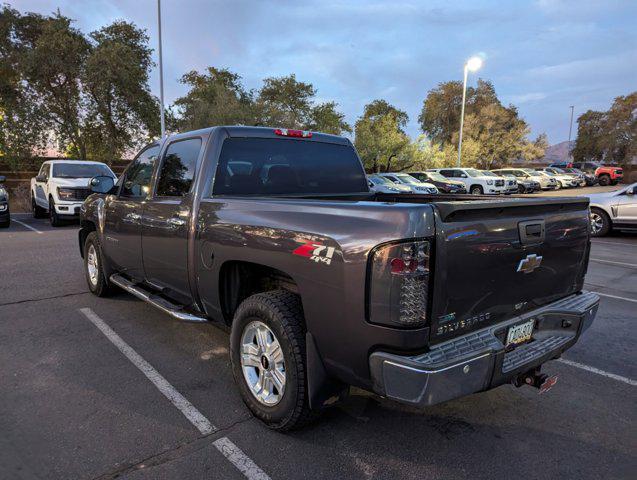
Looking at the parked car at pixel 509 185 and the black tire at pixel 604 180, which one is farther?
the black tire at pixel 604 180

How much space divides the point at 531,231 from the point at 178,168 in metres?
2.85

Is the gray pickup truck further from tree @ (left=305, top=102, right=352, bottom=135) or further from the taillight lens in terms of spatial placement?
tree @ (left=305, top=102, right=352, bottom=135)

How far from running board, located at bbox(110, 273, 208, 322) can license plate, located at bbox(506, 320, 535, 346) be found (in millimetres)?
2270

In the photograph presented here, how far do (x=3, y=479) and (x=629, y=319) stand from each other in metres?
5.95

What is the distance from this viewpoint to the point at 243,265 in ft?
10.4

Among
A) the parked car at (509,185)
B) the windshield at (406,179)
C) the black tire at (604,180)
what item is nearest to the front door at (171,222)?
the windshield at (406,179)

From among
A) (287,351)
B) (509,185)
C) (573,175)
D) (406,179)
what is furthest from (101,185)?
(573,175)

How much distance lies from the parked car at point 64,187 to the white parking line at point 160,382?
9039 millimetres

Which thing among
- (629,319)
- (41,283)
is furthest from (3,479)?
(629,319)

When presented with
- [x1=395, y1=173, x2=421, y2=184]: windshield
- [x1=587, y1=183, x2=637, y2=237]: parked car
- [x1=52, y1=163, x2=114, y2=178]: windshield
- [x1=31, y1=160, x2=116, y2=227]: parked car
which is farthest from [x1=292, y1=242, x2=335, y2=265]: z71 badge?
[x1=395, y1=173, x2=421, y2=184]: windshield

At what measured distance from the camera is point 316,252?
2.43 metres

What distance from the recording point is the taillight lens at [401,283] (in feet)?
6.90

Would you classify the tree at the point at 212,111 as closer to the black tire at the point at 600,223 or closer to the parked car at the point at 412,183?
the parked car at the point at 412,183

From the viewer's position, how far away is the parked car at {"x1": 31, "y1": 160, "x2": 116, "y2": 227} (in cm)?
1284
